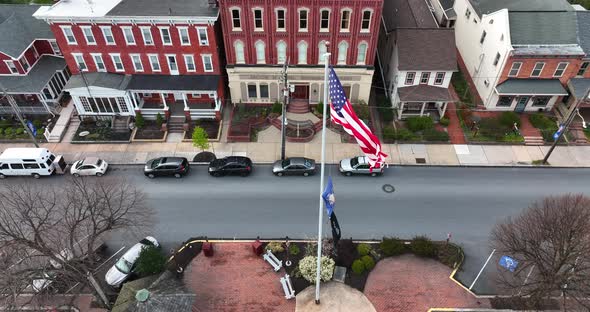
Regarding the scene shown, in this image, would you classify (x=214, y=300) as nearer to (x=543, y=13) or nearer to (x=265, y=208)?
(x=265, y=208)

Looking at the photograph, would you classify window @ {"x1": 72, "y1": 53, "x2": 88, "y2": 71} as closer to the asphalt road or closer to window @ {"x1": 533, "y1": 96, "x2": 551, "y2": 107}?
the asphalt road

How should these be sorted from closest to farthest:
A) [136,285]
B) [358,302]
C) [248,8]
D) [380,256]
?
1. [136,285]
2. [358,302]
3. [380,256]
4. [248,8]

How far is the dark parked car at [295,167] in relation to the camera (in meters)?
37.0

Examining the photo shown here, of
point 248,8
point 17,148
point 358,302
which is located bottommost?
point 358,302

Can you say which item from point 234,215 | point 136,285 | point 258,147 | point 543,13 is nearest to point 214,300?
point 136,285

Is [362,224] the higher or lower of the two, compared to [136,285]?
lower

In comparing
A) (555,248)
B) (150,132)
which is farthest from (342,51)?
(555,248)

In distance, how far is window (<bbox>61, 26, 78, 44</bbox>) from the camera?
1551 inches

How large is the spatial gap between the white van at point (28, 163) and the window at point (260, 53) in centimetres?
2087

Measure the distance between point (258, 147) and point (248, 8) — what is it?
13.0m

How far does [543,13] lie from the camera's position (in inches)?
1615

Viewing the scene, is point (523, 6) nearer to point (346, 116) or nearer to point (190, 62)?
point (346, 116)

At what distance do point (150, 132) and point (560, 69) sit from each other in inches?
1647

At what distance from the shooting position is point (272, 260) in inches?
1208
